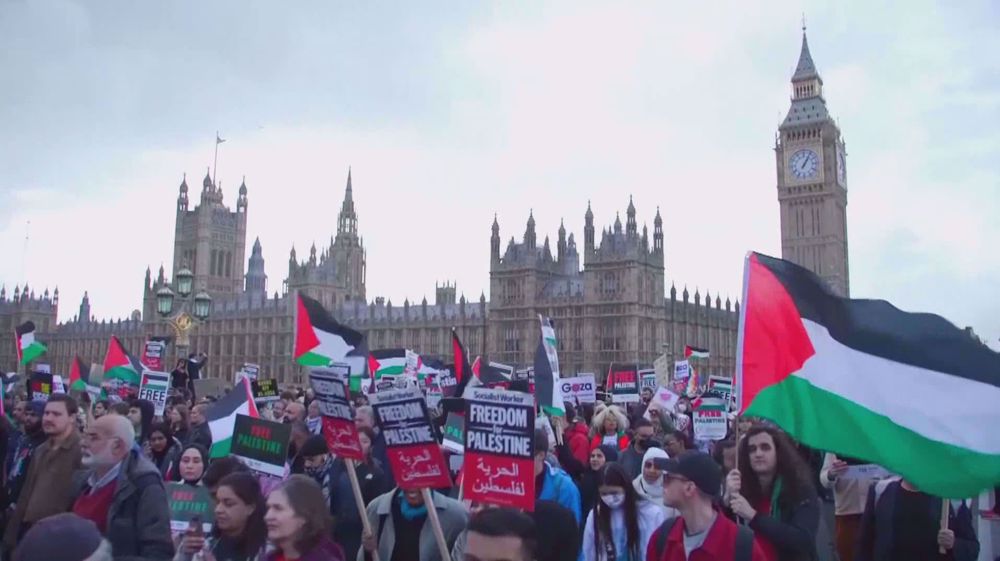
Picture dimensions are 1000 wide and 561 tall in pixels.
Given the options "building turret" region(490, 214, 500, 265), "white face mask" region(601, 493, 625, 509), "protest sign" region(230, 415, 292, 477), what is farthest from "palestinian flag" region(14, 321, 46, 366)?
"building turret" region(490, 214, 500, 265)

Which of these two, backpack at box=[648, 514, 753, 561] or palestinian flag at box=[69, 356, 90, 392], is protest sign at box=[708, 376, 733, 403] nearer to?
backpack at box=[648, 514, 753, 561]

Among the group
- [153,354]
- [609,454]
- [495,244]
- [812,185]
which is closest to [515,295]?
[495,244]

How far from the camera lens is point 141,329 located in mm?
95938

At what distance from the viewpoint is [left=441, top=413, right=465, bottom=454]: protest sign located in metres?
8.33

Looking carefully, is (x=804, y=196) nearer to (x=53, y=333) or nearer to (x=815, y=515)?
(x=815, y=515)

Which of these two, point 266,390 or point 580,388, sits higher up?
point 580,388

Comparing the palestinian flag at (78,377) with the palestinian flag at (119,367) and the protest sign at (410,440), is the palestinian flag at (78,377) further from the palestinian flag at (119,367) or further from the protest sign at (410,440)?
the protest sign at (410,440)

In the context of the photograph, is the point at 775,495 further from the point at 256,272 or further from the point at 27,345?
the point at 256,272

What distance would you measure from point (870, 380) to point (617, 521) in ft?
6.31

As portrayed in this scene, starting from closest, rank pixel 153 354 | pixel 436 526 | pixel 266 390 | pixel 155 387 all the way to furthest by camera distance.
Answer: pixel 436 526 → pixel 155 387 → pixel 266 390 → pixel 153 354

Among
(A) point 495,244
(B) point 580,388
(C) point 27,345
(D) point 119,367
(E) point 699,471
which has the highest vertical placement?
(A) point 495,244

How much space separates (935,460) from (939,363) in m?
0.61

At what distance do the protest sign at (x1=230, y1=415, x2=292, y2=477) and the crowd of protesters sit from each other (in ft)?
0.70

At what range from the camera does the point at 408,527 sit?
564cm
